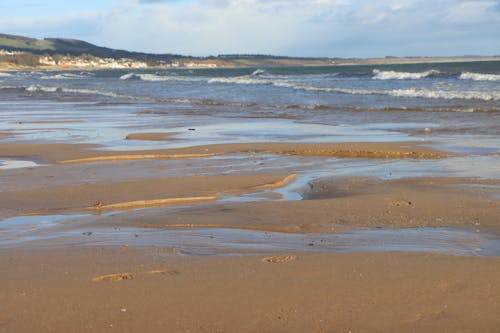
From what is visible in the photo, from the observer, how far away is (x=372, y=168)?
1080 cm

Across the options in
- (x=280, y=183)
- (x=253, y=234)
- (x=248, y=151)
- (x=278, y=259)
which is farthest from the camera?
(x=248, y=151)

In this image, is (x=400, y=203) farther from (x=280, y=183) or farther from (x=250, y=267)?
(x=250, y=267)

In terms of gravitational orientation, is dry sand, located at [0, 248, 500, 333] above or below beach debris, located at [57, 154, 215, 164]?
above

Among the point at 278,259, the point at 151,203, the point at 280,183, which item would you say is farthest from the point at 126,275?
the point at 280,183

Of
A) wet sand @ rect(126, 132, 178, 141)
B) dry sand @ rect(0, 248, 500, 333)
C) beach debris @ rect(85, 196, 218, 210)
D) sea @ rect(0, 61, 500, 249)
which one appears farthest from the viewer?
wet sand @ rect(126, 132, 178, 141)

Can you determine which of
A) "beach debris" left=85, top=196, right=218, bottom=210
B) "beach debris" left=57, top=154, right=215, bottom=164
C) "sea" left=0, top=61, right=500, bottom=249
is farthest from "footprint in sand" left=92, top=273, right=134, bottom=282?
"beach debris" left=57, top=154, right=215, bottom=164

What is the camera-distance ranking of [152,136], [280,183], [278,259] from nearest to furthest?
[278,259]
[280,183]
[152,136]

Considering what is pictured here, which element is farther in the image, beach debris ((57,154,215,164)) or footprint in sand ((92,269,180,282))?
beach debris ((57,154,215,164))

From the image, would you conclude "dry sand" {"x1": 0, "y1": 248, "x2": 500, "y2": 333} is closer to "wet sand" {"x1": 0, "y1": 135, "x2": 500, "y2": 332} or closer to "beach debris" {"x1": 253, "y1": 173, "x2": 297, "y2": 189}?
"wet sand" {"x1": 0, "y1": 135, "x2": 500, "y2": 332}

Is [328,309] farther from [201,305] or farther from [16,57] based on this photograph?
[16,57]

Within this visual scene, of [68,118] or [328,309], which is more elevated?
[328,309]

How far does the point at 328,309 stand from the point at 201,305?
28.9 inches

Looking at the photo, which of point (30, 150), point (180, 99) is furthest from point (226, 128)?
point (180, 99)

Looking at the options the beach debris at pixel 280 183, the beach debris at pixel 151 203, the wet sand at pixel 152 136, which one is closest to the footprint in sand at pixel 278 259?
the beach debris at pixel 151 203
